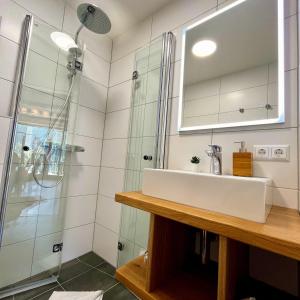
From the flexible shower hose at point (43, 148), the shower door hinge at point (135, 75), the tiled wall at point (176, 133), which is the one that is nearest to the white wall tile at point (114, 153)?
the tiled wall at point (176, 133)

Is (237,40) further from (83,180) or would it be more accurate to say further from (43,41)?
(83,180)

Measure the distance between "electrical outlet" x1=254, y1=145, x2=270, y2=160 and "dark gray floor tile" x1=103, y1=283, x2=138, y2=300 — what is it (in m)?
1.31

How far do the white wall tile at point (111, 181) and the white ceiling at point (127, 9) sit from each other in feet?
4.84

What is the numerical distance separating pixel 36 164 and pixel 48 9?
1312mm

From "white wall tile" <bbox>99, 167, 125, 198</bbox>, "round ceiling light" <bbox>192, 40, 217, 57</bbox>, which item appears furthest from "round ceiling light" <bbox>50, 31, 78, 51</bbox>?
"white wall tile" <bbox>99, 167, 125, 198</bbox>

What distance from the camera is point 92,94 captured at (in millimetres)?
1903

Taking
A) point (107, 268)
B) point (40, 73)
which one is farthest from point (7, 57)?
point (107, 268)

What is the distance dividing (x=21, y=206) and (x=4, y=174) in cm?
30

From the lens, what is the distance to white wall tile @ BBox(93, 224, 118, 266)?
1.72 m

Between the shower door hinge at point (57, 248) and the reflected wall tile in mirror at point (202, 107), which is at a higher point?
the reflected wall tile in mirror at point (202, 107)

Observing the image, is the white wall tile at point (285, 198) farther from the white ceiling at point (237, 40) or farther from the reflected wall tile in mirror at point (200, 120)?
the white ceiling at point (237, 40)

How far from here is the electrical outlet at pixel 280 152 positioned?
3.00 ft

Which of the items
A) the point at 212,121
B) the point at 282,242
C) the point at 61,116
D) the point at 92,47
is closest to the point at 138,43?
the point at 92,47

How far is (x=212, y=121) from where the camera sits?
1219mm
